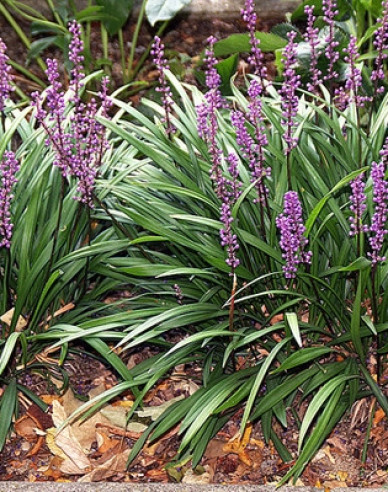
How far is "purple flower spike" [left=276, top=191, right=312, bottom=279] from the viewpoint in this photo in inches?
113

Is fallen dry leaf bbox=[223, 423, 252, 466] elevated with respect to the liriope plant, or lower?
lower

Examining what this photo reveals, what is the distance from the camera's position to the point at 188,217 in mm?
3227

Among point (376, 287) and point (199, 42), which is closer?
point (376, 287)

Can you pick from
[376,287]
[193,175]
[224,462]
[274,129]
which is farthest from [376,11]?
[224,462]

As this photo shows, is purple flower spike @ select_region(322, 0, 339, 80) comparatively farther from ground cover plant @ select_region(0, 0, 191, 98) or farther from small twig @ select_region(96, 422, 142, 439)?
small twig @ select_region(96, 422, 142, 439)

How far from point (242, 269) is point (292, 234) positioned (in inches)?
15.6

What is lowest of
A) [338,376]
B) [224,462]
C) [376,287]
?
[224,462]

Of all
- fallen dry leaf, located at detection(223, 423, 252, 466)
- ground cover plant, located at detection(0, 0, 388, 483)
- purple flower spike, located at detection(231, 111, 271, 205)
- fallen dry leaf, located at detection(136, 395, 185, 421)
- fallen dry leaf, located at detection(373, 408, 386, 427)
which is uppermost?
purple flower spike, located at detection(231, 111, 271, 205)

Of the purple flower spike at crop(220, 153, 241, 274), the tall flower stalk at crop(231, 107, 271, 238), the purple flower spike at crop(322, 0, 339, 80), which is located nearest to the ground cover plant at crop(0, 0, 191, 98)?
the purple flower spike at crop(322, 0, 339, 80)

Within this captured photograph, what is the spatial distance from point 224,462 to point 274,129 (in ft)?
4.64

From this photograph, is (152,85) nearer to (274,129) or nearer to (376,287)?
(274,129)

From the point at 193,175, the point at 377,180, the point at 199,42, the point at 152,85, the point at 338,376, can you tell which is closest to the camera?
the point at 377,180

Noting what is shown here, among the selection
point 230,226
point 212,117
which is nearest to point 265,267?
point 230,226

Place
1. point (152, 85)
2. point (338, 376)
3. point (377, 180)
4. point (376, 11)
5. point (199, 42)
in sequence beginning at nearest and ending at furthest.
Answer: point (377, 180)
point (338, 376)
point (376, 11)
point (152, 85)
point (199, 42)
